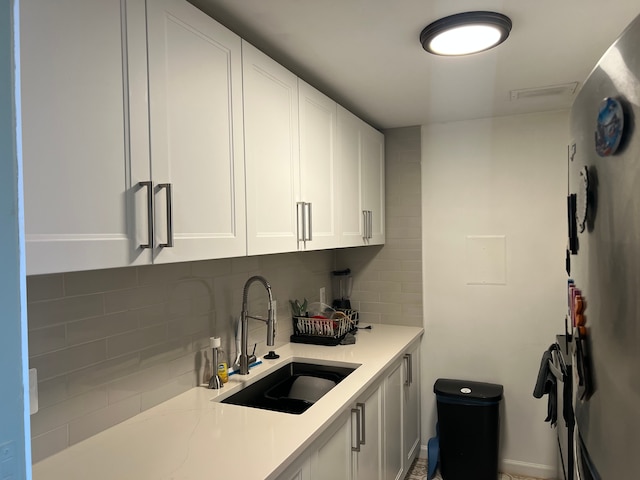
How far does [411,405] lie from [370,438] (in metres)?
0.87

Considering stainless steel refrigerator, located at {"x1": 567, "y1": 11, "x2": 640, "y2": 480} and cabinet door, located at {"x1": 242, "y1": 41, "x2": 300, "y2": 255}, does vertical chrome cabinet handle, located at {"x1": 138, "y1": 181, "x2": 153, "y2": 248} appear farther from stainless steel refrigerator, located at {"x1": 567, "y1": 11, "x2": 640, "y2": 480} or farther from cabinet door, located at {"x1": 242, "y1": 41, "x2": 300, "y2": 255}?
stainless steel refrigerator, located at {"x1": 567, "y1": 11, "x2": 640, "y2": 480}

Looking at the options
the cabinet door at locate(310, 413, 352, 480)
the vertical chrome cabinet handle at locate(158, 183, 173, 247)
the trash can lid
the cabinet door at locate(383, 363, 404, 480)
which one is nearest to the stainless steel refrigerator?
the cabinet door at locate(310, 413, 352, 480)

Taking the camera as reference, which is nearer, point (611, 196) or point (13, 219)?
point (13, 219)

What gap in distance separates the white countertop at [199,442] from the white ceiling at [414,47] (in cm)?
138

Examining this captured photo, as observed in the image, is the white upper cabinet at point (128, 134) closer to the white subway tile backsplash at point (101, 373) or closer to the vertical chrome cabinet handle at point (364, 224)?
the white subway tile backsplash at point (101, 373)

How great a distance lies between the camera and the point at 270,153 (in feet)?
5.78

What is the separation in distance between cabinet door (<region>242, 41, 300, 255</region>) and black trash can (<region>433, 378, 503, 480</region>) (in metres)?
1.53

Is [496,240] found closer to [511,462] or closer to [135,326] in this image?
[511,462]

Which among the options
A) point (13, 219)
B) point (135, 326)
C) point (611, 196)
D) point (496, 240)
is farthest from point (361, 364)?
point (13, 219)

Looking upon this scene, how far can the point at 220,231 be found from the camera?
1.46m

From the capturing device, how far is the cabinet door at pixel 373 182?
2.81 meters

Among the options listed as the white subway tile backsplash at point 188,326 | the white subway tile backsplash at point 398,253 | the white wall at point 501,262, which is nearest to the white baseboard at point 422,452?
the white wall at point 501,262

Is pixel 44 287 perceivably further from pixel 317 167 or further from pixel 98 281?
pixel 317 167

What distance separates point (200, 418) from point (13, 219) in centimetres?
126
